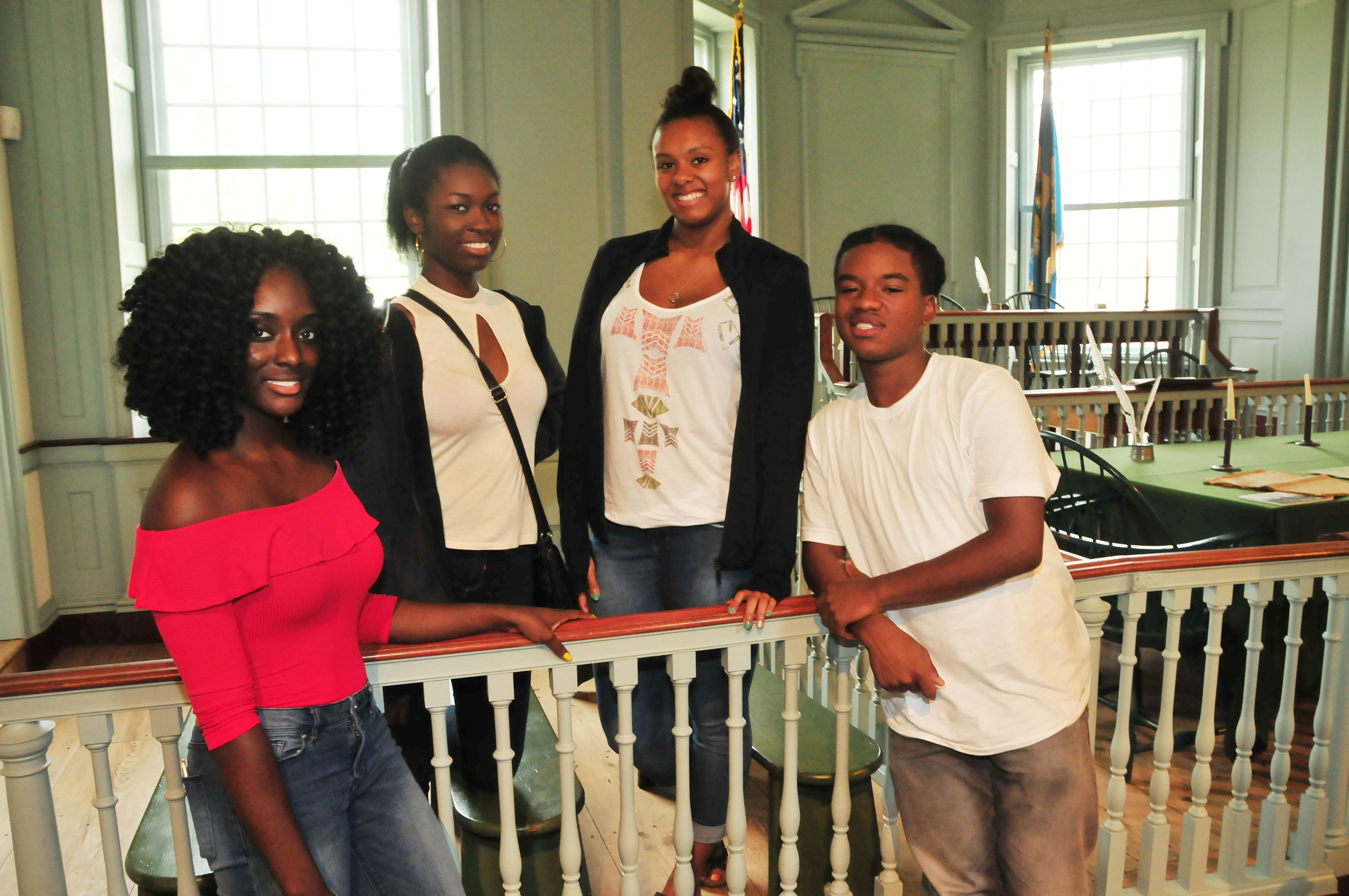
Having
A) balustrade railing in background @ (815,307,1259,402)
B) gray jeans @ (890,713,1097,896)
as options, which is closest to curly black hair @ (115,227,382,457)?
gray jeans @ (890,713,1097,896)

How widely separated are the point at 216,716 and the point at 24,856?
61cm

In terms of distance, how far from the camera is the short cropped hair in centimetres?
147

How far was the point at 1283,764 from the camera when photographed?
6.72 feet

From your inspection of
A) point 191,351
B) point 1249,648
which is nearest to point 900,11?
point 1249,648

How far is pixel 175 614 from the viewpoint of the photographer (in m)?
1.04

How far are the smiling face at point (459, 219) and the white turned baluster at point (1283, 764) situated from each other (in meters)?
1.77

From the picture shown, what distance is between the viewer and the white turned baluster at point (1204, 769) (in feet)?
6.37

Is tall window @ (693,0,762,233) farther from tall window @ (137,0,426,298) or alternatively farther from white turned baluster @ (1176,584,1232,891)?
white turned baluster @ (1176,584,1232,891)

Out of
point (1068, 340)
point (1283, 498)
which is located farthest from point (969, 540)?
point (1068, 340)

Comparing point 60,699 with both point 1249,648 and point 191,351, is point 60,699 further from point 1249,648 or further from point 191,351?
point 1249,648

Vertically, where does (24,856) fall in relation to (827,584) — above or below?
below

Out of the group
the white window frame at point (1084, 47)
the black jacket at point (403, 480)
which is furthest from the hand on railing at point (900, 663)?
the white window frame at point (1084, 47)

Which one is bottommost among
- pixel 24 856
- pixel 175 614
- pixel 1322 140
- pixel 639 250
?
pixel 24 856

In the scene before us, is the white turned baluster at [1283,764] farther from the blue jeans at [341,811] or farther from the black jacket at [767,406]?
the blue jeans at [341,811]
